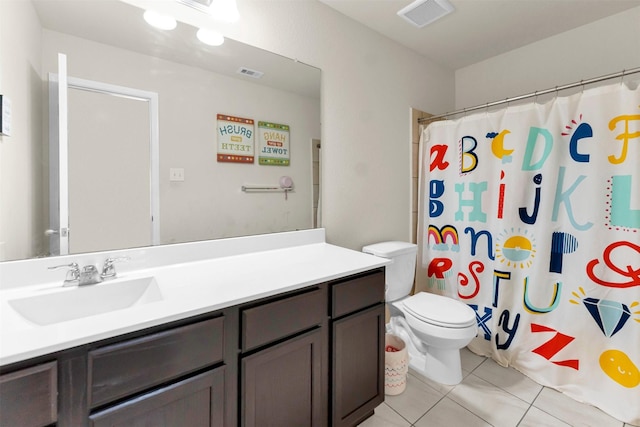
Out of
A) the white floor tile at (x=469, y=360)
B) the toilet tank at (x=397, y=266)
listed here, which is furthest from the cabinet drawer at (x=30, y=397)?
the white floor tile at (x=469, y=360)

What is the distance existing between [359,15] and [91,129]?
1.72 metres

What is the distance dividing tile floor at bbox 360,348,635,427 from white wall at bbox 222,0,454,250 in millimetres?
965

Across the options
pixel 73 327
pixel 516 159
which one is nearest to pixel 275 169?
pixel 73 327

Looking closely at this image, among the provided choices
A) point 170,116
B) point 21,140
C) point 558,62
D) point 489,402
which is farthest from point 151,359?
point 558,62

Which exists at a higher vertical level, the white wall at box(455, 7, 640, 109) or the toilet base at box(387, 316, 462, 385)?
the white wall at box(455, 7, 640, 109)

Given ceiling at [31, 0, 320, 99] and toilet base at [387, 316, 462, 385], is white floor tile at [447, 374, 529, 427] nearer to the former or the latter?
toilet base at [387, 316, 462, 385]

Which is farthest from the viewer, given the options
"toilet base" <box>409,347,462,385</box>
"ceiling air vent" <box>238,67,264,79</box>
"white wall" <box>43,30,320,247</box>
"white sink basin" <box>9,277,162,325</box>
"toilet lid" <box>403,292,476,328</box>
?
"toilet base" <box>409,347,462,385</box>

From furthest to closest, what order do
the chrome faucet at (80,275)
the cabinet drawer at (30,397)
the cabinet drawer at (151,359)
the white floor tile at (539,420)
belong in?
the white floor tile at (539,420)
the chrome faucet at (80,275)
the cabinet drawer at (151,359)
the cabinet drawer at (30,397)

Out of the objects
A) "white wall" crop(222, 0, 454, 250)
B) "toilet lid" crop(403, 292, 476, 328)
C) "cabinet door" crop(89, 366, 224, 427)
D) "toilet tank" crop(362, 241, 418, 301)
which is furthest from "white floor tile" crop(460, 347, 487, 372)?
"cabinet door" crop(89, 366, 224, 427)

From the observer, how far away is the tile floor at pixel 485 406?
1.48 m

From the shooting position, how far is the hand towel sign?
1495 mm

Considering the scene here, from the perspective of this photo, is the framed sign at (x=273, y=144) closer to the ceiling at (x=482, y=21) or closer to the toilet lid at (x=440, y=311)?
the ceiling at (x=482, y=21)

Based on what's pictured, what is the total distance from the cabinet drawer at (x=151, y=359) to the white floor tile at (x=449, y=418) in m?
1.21

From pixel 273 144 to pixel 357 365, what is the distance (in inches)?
48.6
